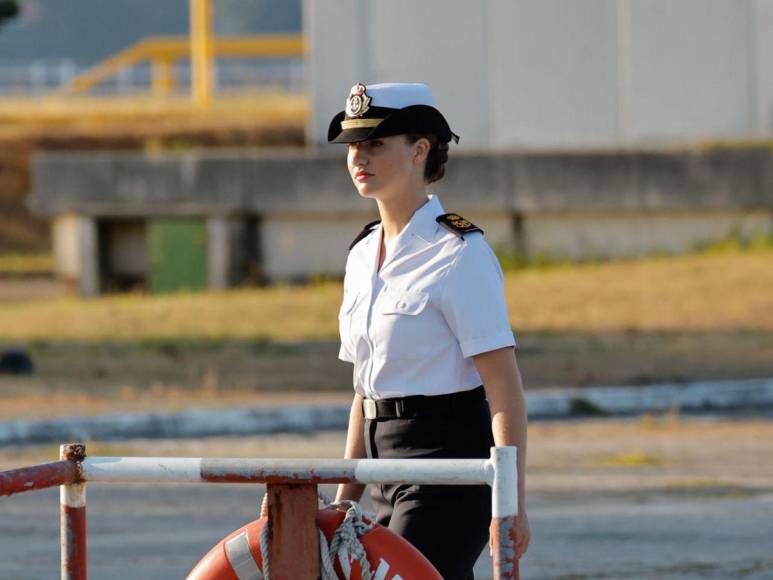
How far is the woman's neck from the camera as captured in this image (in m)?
4.31

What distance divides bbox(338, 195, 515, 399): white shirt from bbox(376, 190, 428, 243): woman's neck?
0.07 feet

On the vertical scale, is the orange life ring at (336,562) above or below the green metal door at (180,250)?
above

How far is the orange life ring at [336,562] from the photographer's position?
3771mm

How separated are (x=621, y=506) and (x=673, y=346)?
23.5 feet

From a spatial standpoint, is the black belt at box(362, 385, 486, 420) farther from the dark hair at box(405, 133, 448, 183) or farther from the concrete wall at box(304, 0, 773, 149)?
the concrete wall at box(304, 0, 773, 149)

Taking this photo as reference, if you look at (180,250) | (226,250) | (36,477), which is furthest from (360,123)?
(180,250)

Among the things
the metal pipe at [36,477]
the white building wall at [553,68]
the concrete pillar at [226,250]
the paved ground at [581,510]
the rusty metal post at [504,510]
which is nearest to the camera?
the rusty metal post at [504,510]

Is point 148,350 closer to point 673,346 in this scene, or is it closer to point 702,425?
point 673,346

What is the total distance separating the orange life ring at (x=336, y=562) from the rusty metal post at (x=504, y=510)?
14cm

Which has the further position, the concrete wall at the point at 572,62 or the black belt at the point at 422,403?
the concrete wall at the point at 572,62

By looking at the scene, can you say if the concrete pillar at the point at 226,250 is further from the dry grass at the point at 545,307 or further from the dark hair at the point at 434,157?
the dark hair at the point at 434,157

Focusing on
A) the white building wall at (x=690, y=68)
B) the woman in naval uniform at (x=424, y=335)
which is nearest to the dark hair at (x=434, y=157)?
the woman in naval uniform at (x=424, y=335)

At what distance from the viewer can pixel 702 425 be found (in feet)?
39.8

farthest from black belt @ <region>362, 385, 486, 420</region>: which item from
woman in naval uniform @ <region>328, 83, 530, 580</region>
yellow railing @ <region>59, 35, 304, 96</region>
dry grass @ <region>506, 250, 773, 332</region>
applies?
yellow railing @ <region>59, 35, 304, 96</region>
